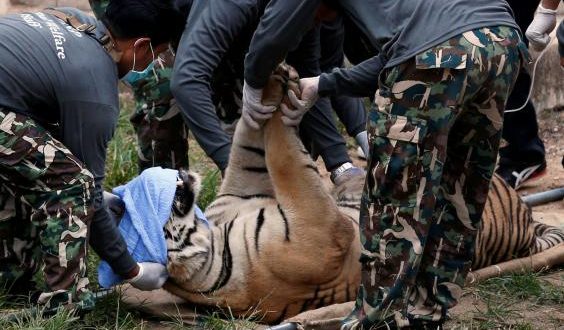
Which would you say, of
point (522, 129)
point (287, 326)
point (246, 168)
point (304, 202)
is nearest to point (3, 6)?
point (522, 129)

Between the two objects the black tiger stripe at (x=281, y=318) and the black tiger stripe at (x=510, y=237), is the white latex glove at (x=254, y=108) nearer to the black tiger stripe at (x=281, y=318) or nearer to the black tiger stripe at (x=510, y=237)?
the black tiger stripe at (x=281, y=318)

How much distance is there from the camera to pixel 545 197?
600 centimetres

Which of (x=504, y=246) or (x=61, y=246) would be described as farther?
(x=504, y=246)

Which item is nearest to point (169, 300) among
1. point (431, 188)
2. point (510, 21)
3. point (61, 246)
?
point (61, 246)

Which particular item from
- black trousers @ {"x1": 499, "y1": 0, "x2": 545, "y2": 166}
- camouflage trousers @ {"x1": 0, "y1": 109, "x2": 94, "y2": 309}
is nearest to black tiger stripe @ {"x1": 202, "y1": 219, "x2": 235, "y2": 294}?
camouflage trousers @ {"x1": 0, "y1": 109, "x2": 94, "y2": 309}

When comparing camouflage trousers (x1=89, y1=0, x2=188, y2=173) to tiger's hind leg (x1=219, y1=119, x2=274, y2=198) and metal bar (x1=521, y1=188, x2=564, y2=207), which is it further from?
metal bar (x1=521, y1=188, x2=564, y2=207)

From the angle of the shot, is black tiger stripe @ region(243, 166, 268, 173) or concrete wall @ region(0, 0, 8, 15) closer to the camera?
black tiger stripe @ region(243, 166, 268, 173)

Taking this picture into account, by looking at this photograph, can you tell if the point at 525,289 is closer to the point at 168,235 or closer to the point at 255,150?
the point at 255,150

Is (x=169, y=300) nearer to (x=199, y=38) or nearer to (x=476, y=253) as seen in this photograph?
(x=199, y=38)

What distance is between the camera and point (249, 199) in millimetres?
4637

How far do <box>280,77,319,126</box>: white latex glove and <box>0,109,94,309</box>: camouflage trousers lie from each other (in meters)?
0.90

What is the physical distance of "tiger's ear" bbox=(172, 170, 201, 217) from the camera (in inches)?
171

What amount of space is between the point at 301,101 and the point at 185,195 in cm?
66

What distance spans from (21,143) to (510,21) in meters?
1.81
